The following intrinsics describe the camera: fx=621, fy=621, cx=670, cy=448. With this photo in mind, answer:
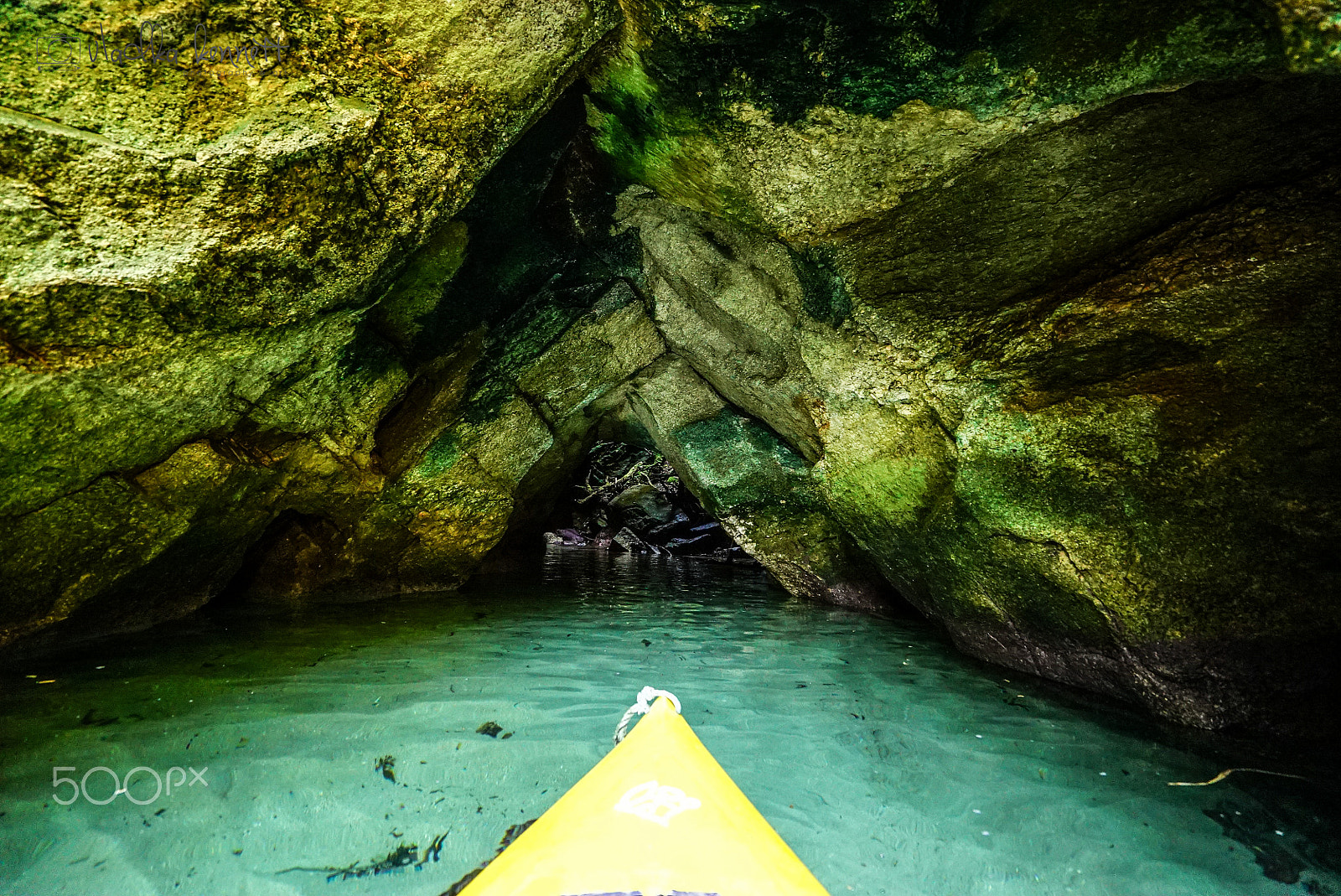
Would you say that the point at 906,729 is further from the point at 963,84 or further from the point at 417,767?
the point at 963,84

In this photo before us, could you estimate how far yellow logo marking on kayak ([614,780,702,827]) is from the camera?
166 centimetres

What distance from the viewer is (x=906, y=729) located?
3285 mm

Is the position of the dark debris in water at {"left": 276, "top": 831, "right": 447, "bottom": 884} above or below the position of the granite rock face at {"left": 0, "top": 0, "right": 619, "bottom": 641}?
below

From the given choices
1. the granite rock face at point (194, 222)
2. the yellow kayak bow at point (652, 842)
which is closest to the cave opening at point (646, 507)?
the granite rock face at point (194, 222)

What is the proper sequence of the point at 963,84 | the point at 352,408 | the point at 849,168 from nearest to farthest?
the point at 963,84, the point at 849,168, the point at 352,408

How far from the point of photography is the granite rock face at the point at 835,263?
279 centimetres

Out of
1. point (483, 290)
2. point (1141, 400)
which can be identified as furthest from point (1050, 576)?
point (483, 290)

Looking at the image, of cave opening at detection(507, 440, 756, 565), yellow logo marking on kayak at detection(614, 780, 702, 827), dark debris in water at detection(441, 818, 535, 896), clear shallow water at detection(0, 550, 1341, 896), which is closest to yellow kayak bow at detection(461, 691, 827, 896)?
yellow logo marking on kayak at detection(614, 780, 702, 827)

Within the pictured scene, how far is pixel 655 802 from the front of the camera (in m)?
1.69

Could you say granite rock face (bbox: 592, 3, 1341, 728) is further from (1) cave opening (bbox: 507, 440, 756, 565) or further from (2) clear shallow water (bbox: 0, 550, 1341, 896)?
(1) cave opening (bbox: 507, 440, 756, 565)

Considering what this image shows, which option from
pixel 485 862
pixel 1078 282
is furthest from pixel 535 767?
pixel 1078 282

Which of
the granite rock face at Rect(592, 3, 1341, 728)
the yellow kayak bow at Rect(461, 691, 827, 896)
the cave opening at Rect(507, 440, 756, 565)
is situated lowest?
the cave opening at Rect(507, 440, 756, 565)

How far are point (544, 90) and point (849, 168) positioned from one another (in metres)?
1.87

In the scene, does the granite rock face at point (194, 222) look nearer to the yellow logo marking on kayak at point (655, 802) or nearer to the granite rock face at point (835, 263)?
the granite rock face at point (835, 263)
